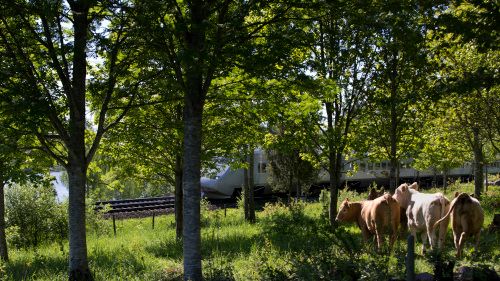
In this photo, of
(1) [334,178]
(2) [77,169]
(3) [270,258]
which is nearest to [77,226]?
(2) [77,169]

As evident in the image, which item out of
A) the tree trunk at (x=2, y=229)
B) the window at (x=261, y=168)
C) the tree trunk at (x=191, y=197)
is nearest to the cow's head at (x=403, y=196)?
the tree trunk at (x=191, y=197)

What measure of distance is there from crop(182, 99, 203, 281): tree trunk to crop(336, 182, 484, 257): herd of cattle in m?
3.77

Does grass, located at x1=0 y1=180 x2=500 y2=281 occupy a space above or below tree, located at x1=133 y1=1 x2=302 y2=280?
below

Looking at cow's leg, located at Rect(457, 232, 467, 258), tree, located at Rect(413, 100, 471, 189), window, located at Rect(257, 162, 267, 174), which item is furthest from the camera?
window, located at Rect(257, 162, 267, 174)

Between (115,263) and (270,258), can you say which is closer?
(270,258)

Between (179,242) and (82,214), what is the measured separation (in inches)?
199

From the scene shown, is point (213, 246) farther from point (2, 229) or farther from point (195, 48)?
point (195, 48)

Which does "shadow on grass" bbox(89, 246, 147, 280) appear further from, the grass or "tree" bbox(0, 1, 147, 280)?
"tree" bbox(0, 1, 147, 280)

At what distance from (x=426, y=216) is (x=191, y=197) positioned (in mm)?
4887

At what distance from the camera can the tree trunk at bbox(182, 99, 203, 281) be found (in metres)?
6.61

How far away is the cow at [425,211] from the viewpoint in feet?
28.9

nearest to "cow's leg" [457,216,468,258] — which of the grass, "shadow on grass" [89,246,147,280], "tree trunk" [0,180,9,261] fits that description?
the grass

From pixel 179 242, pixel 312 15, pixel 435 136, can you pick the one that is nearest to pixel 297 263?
pixel 312 15

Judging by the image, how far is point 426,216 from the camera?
905 cm
